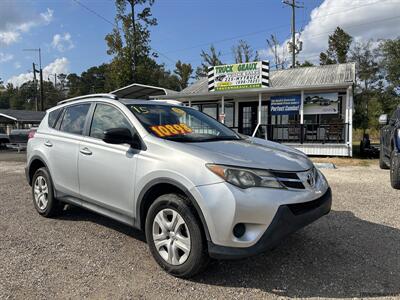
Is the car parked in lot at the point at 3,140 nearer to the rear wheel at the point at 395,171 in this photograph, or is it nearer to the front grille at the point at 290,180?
the rear wheel at the point at 395,171

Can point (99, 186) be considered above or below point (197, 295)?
above

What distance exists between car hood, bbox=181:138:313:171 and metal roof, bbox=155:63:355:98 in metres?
9.99

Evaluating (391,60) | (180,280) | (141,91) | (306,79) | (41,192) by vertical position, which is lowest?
(180,280)

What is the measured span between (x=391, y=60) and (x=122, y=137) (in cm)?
3679

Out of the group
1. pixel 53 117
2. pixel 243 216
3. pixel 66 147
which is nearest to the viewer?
pixel 243 216

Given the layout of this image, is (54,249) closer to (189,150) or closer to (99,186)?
(99,186)

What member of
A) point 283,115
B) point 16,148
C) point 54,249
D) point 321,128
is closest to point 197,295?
point 54,249

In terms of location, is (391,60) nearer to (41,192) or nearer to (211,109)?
(211,109)

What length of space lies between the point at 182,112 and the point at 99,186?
1.41 m

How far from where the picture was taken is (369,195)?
6.56 m

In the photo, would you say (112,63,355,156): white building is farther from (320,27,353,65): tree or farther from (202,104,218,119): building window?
(320,27,353,65): tree

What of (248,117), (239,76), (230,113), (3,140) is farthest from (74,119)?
(3,140)

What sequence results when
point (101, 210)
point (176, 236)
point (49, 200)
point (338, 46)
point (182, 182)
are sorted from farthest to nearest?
1. point (338, 46)
2. point (49, 200)
3. point (101, 210)
4. point (176, 236)
5. point (182, 182)

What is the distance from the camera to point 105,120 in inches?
166
